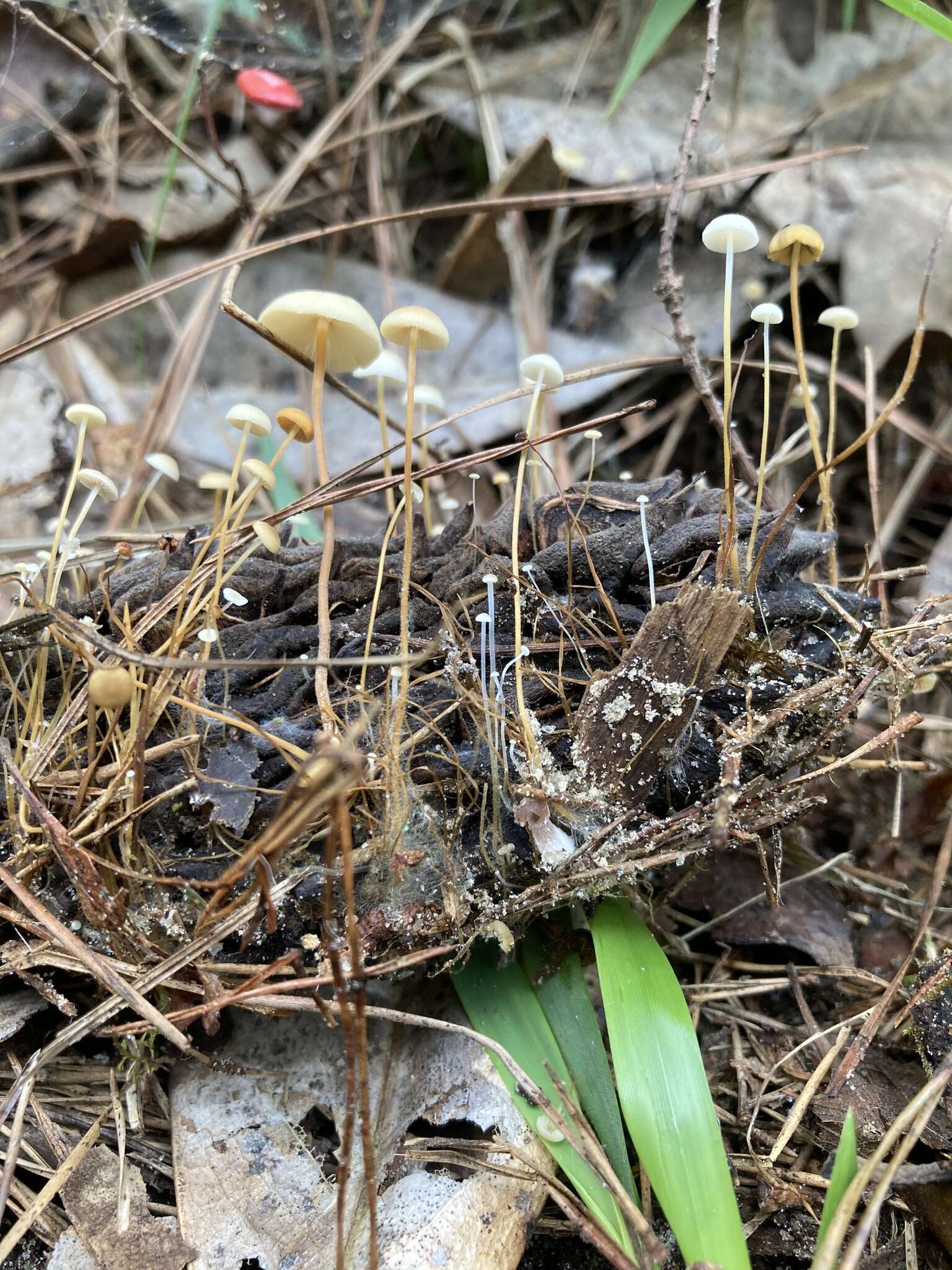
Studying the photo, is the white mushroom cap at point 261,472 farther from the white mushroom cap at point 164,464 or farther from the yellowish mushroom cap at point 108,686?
the yellowish mushroom cap at point 108,686

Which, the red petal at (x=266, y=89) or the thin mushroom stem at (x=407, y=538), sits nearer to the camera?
the thin mushroom stem at (x=407, y=538)

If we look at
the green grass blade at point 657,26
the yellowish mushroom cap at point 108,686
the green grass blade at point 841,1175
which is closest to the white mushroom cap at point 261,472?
the yellowish mushroom cap at point 108,686

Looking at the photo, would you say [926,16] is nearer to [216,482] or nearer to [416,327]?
[416,327]

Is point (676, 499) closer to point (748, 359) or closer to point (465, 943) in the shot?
point (465, 943)

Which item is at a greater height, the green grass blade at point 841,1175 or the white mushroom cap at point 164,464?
the white mushroom cap at point 164,464

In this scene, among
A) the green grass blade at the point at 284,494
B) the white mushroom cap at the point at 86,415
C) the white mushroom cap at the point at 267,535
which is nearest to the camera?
the white mushroom cap at the point at 267,535

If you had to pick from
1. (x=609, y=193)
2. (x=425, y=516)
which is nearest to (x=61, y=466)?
(x=425, y=516)

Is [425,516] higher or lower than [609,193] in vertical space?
lower
